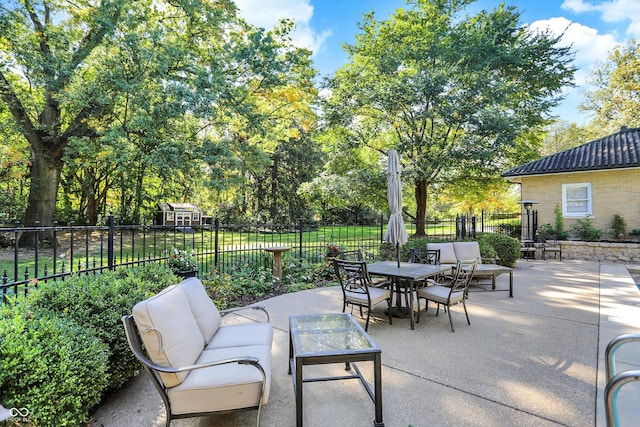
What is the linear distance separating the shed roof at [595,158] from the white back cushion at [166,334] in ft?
46.6

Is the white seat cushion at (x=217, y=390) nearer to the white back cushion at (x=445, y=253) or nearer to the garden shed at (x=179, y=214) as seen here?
the white back cushion at (x=445, y=253)

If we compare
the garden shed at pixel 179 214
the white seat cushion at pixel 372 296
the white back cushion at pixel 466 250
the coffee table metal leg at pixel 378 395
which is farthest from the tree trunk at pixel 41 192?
the coffee table metal leg at pixel 378 395

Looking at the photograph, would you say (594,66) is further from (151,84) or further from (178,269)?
(178,269)

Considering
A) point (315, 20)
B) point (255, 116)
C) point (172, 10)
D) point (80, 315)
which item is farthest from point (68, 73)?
point (80, 315)

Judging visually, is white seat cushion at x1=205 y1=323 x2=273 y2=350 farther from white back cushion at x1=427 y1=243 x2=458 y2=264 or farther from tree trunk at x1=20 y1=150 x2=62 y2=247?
tree trunk at x1=20 y1=150 x2=62 y2=247

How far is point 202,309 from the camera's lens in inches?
115

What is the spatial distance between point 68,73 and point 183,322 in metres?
11.6

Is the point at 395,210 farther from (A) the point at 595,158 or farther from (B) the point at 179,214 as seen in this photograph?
(B) the point at 179,214

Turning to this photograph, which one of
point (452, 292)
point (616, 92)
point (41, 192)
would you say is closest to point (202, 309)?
point (452, 292)

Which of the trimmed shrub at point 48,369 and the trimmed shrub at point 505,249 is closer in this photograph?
the trimmed shrub at point 48,369

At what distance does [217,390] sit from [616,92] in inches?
1166

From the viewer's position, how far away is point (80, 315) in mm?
2650

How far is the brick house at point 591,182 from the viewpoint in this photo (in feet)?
37.9

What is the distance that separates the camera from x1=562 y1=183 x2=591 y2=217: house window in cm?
1239
